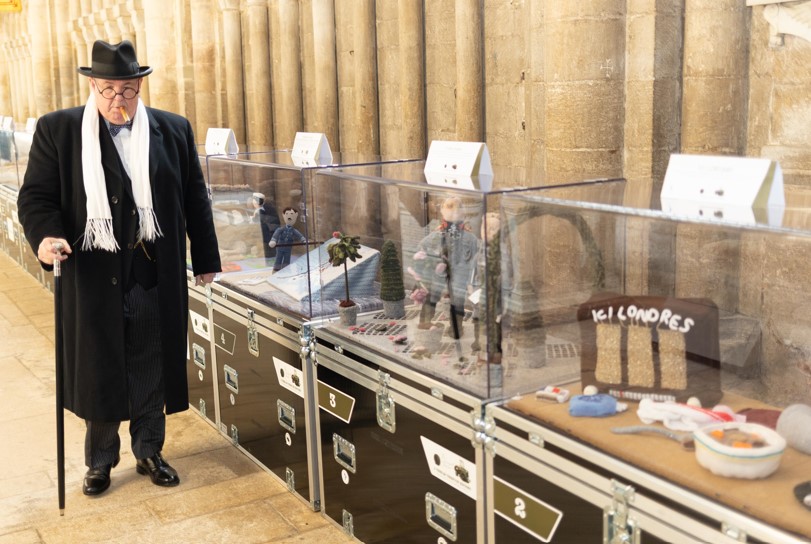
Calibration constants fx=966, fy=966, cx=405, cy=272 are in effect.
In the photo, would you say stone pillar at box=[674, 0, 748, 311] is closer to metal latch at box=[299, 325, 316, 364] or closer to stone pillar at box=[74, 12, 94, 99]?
metal latch at box=[299, 325, 316, 364]

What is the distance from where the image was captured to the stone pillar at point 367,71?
27.3 ft

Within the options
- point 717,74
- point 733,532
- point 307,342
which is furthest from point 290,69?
point 733,532

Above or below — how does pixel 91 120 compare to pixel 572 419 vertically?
above

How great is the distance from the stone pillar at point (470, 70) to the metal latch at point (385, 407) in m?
3.86

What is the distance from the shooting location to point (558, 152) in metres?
5.16

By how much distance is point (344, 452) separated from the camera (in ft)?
11.9

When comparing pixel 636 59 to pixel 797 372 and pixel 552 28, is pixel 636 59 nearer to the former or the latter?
pixel 552 28

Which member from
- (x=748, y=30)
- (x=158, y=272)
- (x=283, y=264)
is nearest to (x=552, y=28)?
(x=748, y=30)

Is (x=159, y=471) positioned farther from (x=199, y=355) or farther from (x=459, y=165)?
(x=459, y=165)

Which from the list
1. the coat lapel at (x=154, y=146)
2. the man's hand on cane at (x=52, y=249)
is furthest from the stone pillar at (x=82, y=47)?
the man's hand on cane at (x=52, y=249)

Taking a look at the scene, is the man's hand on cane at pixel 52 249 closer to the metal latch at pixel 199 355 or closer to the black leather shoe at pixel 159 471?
the black leather shoe at pixel 159 471

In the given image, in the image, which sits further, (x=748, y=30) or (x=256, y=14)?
(x=256, y=14)

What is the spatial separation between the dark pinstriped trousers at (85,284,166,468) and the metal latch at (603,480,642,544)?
2320 mm

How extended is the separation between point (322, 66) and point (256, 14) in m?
2.00
